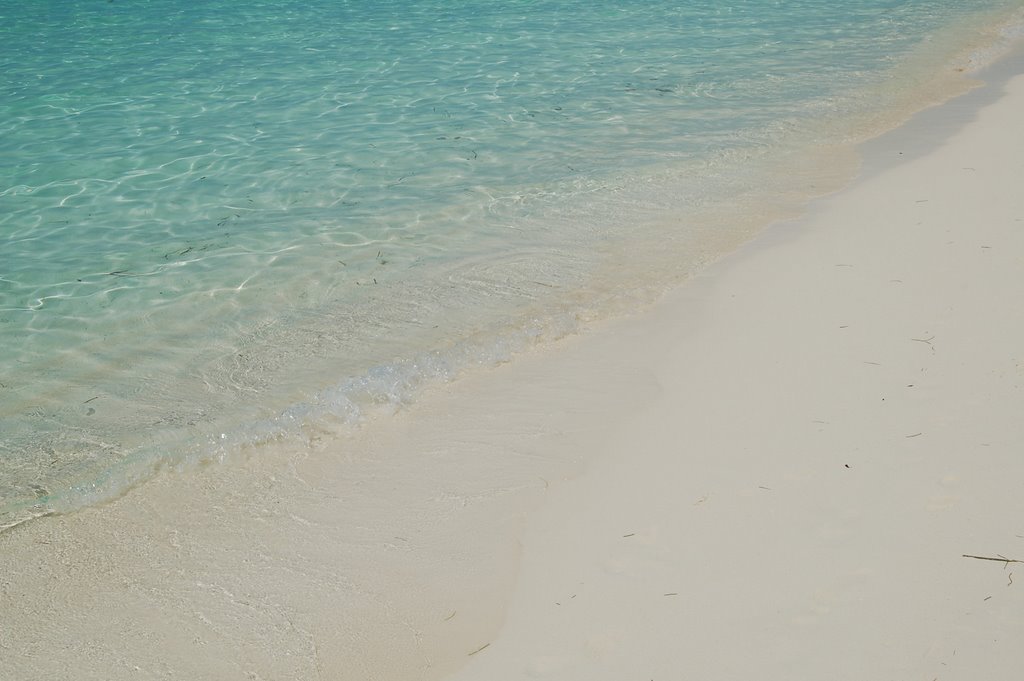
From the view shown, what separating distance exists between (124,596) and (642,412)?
2304 mm

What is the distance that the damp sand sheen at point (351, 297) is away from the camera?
10.7 ft

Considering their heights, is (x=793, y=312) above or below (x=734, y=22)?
below

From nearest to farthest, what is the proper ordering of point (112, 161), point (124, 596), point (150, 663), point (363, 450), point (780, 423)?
point (150, 663)
point (124, 596)
point (780, 423)
point (363, 450)
point (112, 161)

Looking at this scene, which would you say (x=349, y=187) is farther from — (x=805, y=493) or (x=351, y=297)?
(x=805, y=493)

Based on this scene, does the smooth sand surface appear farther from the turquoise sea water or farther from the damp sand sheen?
the turquoise sea water

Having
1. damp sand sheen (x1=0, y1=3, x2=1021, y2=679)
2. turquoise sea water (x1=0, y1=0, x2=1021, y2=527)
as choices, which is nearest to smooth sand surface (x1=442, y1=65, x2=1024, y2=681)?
damp sand sheen (x1=0, y1=3, x2=1021, y2=679)

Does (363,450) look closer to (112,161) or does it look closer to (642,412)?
(642,412)

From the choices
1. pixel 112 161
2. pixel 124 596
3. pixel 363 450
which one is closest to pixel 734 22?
pixel 112 161

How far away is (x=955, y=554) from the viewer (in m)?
2.98

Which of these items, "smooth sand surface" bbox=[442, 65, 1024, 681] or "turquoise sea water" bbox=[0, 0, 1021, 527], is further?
"turquoise sea water" bbox=[0, 0, 1021, 527]

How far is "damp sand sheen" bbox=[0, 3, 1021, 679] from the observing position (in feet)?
10.7

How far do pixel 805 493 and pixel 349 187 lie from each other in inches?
193

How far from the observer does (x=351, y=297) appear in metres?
5.55

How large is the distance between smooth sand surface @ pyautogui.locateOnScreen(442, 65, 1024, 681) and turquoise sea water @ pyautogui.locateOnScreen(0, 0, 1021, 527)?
107 cm
